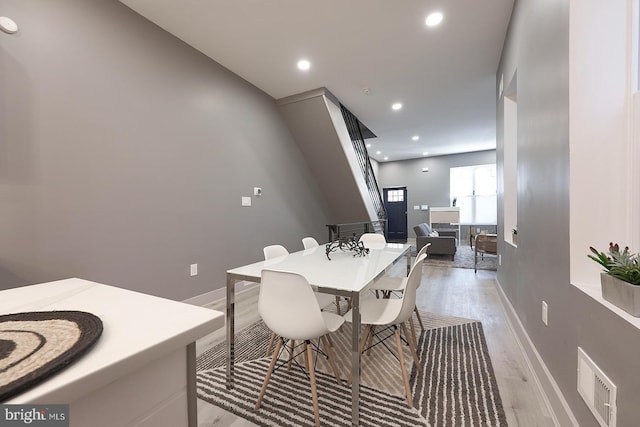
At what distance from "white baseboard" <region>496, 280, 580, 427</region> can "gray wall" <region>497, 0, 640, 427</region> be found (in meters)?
0.05

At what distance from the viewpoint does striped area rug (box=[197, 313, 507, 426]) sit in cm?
142

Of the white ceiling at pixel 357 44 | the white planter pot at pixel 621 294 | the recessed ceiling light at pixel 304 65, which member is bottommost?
the white planter pot at pixel 621 294

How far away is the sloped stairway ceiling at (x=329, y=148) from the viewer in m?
3.99

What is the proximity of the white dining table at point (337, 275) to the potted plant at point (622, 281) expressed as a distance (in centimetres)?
92

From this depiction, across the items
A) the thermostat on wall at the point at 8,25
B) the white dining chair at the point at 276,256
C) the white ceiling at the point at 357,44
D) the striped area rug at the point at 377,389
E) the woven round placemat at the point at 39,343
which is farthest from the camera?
the white ceiling at the point at 357,44

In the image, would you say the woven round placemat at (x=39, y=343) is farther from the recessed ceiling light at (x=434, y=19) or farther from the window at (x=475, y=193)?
the window at (x=475, y=193)

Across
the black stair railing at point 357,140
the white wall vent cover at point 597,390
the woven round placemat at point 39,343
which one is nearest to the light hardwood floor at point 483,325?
the white wall vent cover at point 597,390

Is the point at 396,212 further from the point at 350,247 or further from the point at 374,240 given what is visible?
the point at 350,247

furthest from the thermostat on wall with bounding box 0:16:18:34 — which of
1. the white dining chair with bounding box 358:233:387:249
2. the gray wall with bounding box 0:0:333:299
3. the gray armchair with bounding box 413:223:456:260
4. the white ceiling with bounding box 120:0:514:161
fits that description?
the gray armchair with bounding box 413:223:456:260

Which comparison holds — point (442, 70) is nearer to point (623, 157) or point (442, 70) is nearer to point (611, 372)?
point (623, 157)

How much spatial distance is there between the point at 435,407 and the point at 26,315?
1802 millimetres

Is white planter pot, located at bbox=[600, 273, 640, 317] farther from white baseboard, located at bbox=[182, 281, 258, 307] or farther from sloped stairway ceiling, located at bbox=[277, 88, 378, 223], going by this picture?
sloped stairway ceiling, located at bbox=[277, 88, 378, 223]

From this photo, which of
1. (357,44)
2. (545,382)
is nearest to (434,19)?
(357,44)

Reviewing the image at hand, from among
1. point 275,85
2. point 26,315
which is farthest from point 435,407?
point 275,85
